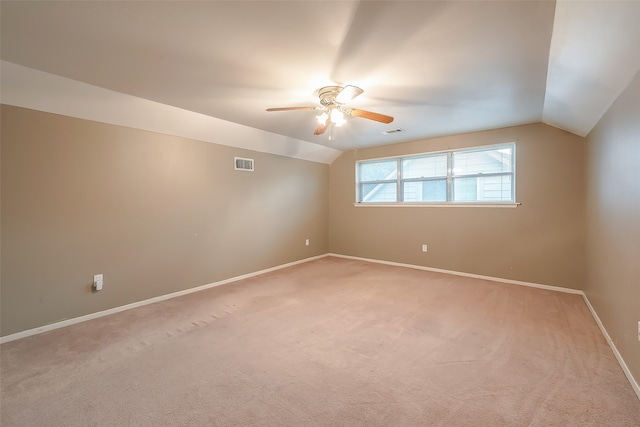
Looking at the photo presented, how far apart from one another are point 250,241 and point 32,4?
3.45 m

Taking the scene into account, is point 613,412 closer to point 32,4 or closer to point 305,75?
point 305,75

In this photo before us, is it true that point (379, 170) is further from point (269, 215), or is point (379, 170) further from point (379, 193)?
point (269, 215)

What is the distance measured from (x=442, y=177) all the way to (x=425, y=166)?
0.37 metres

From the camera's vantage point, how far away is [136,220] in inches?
126

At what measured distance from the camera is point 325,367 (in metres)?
2.02

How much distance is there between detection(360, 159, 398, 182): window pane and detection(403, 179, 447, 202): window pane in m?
0.38

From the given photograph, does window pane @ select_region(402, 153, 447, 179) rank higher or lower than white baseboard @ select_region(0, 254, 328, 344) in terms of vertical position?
higher

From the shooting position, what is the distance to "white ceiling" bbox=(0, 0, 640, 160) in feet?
4.94

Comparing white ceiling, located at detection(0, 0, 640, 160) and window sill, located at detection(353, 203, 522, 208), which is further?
window sill, located at detection(353, 203, 522, 208)

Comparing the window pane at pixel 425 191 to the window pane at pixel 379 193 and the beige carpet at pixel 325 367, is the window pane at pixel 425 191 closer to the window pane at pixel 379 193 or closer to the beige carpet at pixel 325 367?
the window pane at pixel 379 193

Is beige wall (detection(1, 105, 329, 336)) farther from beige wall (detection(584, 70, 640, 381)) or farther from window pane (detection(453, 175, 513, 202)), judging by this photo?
beige wall (detection(584, 70, 640, 381))

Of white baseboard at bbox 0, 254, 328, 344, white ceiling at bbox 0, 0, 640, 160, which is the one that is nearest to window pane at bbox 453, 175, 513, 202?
white ceiling at bbox 0, 0, 640, 160

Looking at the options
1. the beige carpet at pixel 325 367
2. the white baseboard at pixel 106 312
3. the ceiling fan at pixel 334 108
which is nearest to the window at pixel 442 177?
the beige carpet at pixel 325 367

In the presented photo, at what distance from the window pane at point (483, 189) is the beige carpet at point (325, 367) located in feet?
5.15
